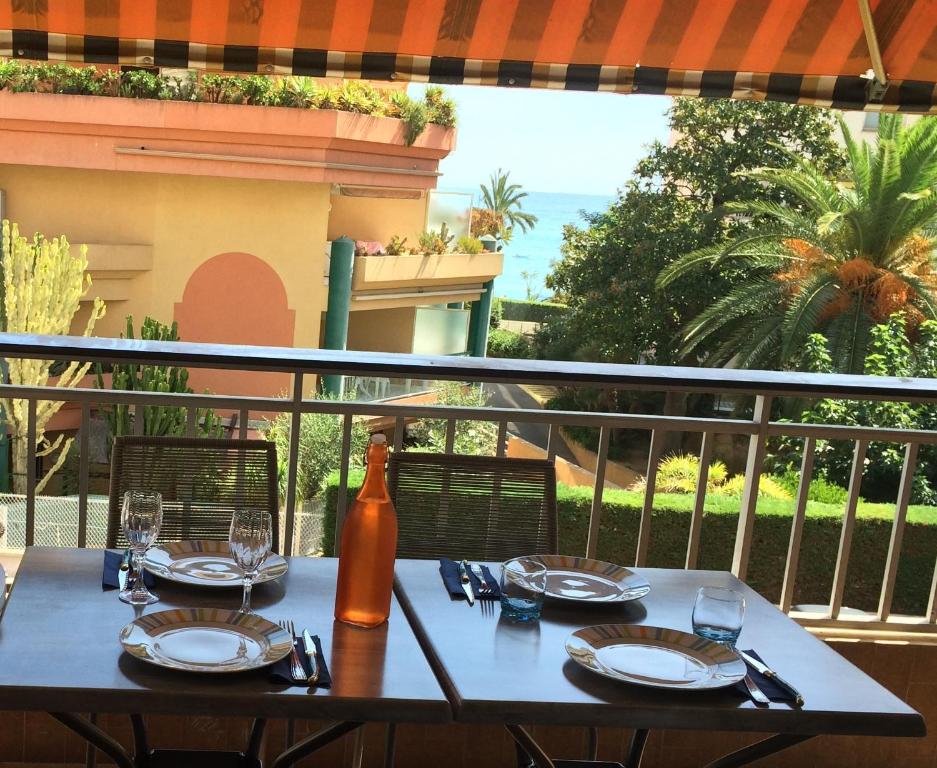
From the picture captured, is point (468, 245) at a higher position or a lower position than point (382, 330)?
higher

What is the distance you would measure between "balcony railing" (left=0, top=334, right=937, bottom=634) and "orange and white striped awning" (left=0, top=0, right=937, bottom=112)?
28.5 inches

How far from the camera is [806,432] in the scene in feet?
9.41

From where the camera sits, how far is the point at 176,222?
18.5 m

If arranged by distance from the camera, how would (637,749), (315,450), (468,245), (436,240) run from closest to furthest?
1. (637,749)
2. (315,450)
3. (436,240)
4. (468,245)

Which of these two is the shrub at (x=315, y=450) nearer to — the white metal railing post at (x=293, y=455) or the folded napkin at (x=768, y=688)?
the white metal railing post at (x=293, y=455)

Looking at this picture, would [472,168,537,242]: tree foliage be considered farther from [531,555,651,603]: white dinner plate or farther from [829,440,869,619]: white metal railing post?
[531,555,651,603]: white dinner plate

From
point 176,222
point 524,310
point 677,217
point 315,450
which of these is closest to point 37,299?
point 176,222

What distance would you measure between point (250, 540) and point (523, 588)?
491 mm

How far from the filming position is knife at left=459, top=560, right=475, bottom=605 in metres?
1.88

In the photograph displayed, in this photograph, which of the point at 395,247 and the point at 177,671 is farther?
the point at 395,247

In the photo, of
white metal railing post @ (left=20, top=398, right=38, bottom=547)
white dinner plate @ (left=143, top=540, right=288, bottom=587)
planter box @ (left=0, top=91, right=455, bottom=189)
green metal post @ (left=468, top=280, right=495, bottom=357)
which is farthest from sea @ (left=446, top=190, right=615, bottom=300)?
white dinner plate @ (left=143, top=540, right=288, bottom=587)

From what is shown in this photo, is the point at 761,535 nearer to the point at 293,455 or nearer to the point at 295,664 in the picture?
the point at 293,455

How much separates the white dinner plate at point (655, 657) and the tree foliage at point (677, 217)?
1713 cm

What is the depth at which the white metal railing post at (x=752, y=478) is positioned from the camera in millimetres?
2885
